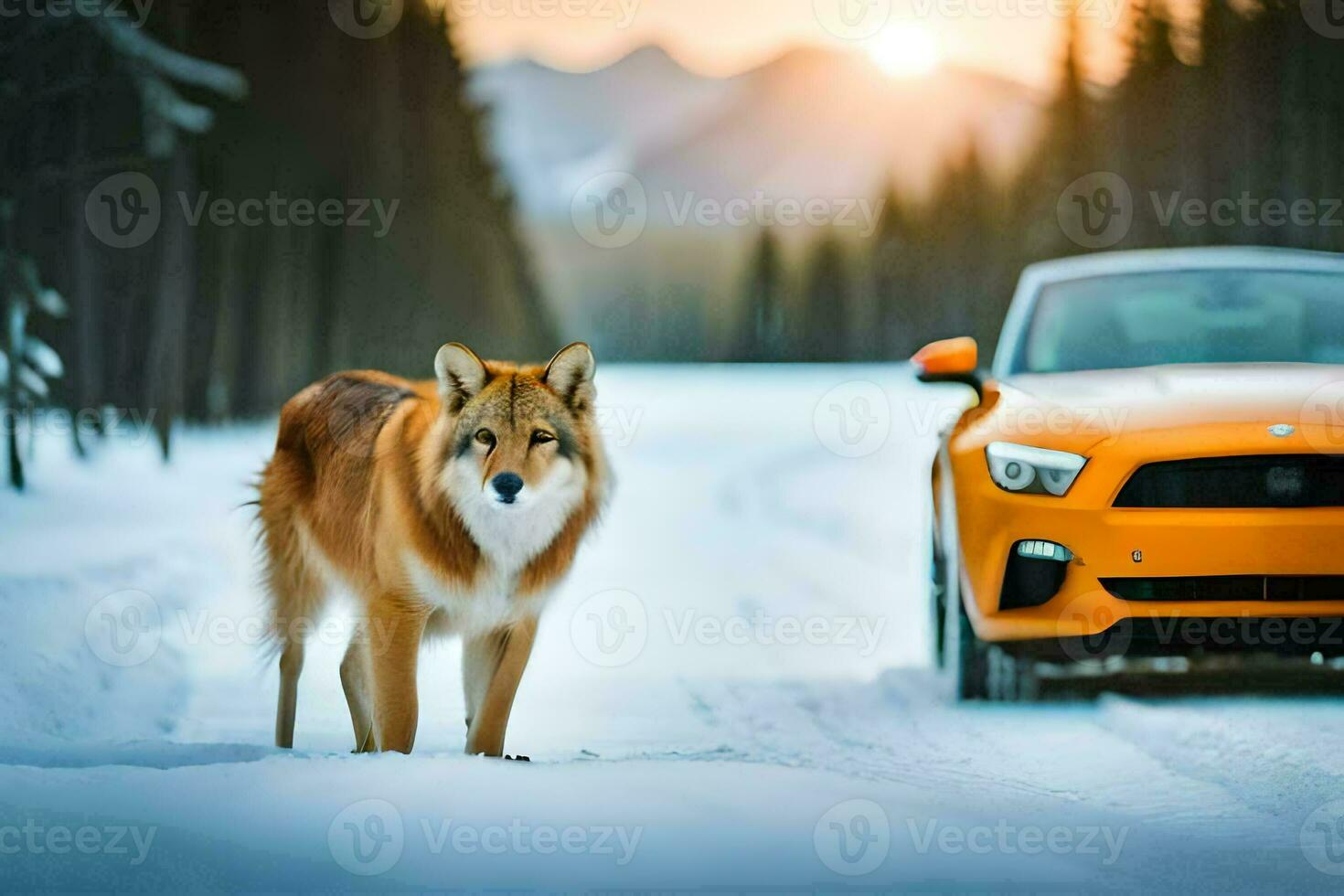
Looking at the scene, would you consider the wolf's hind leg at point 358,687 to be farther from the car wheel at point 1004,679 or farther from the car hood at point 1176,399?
the car hood at point 1176,399

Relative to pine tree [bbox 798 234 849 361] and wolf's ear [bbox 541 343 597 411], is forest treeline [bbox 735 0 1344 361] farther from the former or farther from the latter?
wolf's ear [bbox 541 343 597 411]

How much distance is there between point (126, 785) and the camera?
145 inches

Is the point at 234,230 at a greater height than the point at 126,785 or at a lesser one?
greater

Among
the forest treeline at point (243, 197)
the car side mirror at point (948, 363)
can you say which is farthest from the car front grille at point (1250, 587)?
the forest treeline at point (243, 197)

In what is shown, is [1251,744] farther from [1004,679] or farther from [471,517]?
[471,517]

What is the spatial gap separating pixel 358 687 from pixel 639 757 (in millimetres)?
1547

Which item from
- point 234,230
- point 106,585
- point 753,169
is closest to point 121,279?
point 234,230

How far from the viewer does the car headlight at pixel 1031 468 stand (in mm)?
5312

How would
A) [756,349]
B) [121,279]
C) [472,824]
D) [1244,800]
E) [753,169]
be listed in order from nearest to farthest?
[472,824]
[1244,800]
[121,279]
[756,349]
[753,169]

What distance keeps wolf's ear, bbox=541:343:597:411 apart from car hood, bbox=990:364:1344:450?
189cm

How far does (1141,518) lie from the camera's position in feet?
16.9

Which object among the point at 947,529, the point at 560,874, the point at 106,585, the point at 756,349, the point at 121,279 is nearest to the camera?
the point at 560,874

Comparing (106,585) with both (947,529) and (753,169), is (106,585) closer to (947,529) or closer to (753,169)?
(947,529)

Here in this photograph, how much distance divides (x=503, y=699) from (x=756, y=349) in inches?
3077
